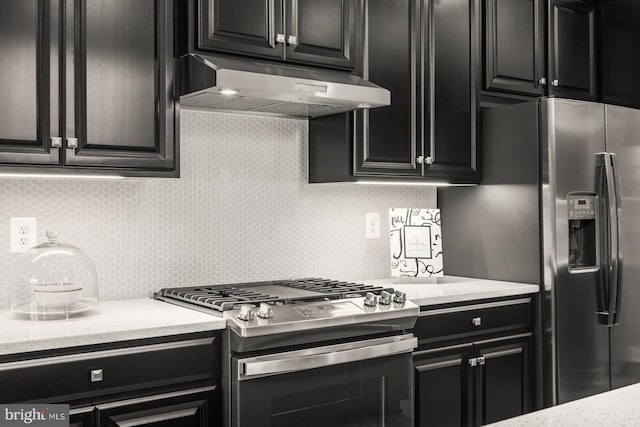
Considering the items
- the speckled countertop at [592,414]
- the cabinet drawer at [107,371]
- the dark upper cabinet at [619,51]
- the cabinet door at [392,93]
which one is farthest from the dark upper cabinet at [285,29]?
the speckled countertop at [592,414]

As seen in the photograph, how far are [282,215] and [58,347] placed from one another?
139 centimetres

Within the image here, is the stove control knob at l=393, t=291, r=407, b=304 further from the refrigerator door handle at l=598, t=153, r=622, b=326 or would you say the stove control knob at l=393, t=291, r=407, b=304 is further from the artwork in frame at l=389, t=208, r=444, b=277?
the refrigerator door handle at l=598, t=153, r=622, b=326

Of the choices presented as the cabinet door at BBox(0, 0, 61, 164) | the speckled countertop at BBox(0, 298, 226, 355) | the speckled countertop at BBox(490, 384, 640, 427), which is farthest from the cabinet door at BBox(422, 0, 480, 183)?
the speckled countertop at BBox(490, 384, 640, 427)

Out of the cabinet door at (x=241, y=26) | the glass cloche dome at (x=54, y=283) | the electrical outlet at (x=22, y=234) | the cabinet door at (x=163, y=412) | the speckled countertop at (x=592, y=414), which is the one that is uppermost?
the cabinet door at (x=241, y=26)

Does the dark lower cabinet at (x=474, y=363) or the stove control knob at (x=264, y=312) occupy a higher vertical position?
the stove control knob at (x=264, y=312)

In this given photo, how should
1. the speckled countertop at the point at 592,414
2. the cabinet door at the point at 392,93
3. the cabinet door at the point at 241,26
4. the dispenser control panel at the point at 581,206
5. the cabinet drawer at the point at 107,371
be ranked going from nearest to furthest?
1. the speckled countertop at the point at 592,414
2. the cabinet drawer at the point at 107,371
3. the cabinet door at the point at 241,26
4. the cabinet door at the point at 392,93
5. the dispenser control panel at the point at 581,206

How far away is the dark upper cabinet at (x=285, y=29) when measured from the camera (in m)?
2.57

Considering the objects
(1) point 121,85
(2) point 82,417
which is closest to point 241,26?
(1) point 121,85

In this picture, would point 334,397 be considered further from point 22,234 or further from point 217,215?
point 22,234

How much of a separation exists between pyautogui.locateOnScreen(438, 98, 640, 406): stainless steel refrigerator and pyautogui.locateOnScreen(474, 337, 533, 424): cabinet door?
0.06 metres

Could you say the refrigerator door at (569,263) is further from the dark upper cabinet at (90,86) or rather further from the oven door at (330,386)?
the dark upper cabinet at (90,86)

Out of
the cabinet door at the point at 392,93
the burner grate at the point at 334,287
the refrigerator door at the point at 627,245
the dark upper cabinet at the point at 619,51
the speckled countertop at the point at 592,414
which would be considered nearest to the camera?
the speckled countertop at the point at 592,414

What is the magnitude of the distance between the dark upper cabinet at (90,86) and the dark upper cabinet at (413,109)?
0.83 meters

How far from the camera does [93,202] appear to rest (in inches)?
105
